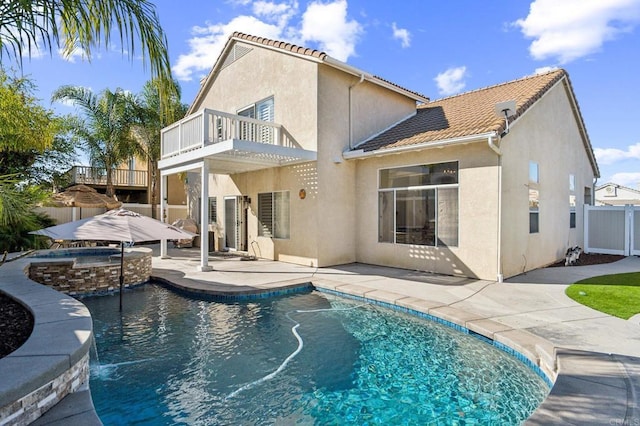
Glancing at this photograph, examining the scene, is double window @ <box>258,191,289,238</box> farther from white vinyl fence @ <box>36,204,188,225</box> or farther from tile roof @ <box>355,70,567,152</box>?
white vinyl fence @ <box>36,204,188,225</box>

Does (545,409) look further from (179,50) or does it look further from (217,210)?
(217,210)

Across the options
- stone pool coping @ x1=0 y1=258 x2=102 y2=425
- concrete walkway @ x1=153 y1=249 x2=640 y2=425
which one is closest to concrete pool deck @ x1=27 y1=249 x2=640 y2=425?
concrete walkway @ x1=153 y1=249 x2=640 y2=425

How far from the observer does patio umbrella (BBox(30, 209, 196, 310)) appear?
25.5 ft

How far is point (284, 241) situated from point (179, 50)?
10.7 meters

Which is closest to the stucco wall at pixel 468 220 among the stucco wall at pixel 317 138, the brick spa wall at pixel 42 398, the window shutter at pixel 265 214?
the stucco wall at pixel 317 138

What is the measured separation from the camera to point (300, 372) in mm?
5375

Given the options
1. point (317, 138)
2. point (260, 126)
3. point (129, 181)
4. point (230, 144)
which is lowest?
point (230, 144)

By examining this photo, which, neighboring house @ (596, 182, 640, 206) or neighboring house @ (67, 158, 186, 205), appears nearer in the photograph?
neighboring house @ (67, 158, 186, 205)

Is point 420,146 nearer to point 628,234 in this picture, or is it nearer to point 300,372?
point 300,372

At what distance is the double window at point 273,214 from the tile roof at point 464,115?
3.81m

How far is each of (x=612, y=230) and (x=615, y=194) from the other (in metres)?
25.5

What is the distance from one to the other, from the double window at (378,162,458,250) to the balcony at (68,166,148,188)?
71.5ft

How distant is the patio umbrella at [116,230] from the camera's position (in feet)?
25.5

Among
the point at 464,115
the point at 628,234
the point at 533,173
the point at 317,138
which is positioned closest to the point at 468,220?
the point at 533,173
